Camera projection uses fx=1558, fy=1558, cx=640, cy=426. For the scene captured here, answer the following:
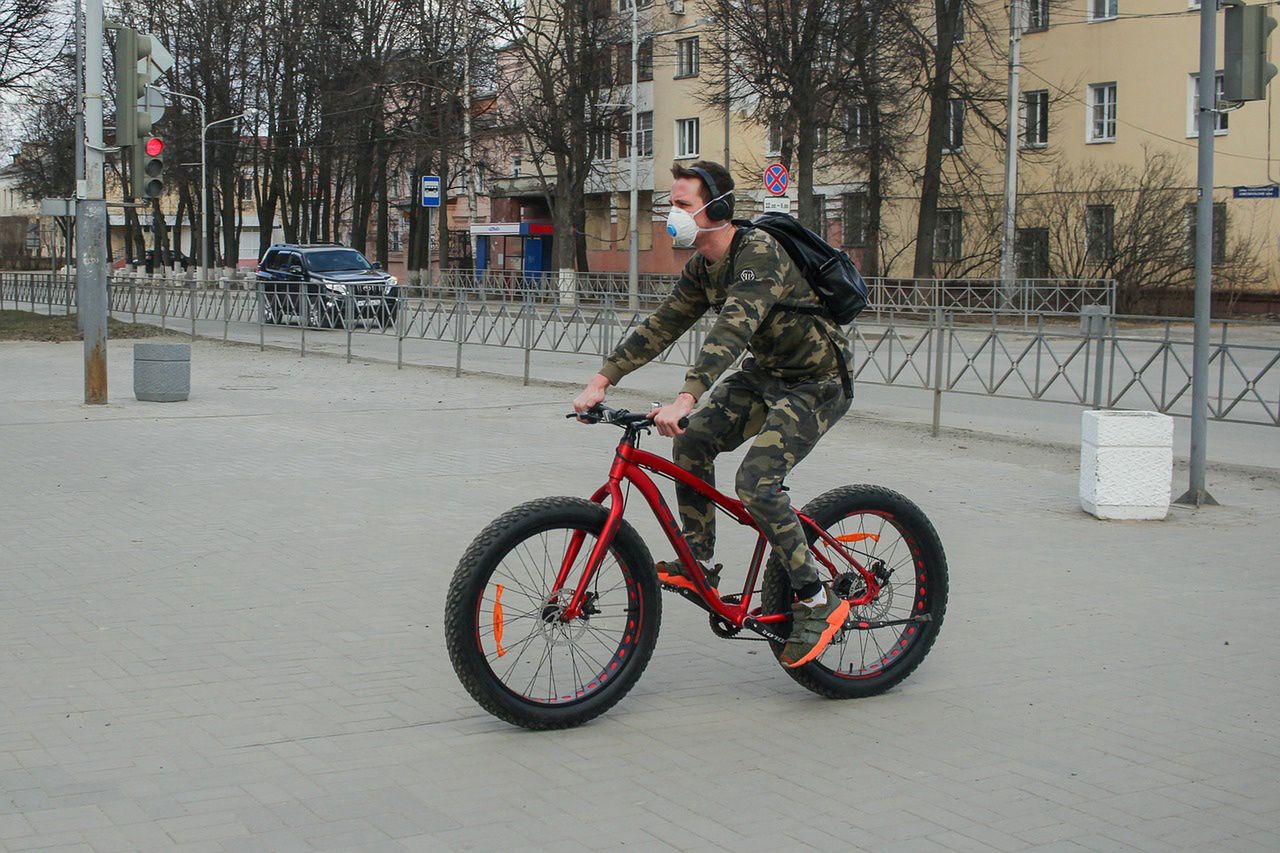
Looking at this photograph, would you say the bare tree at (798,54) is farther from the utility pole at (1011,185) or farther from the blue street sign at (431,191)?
the blue street sign at (431,191)

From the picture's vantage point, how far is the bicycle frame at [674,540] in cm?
518

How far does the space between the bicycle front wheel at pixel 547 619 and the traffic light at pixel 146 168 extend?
1133 centimetres

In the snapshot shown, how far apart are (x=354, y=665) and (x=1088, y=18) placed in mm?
40818

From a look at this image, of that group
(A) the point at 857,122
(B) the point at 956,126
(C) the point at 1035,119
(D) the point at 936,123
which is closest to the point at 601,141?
(B) the point at 956,126

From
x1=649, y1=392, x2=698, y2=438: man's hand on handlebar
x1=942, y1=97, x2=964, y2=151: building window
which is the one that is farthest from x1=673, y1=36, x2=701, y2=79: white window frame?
x1=649, y1=392, x2=698, y2=438: man's hand on handlebar

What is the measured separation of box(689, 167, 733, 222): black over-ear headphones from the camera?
17.5 feet

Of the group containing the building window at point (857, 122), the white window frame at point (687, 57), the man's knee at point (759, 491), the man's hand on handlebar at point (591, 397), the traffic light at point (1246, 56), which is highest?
the white window frame at point (687, 57)

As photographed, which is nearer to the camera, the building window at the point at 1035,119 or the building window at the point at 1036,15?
the building window at the point at 1036,15

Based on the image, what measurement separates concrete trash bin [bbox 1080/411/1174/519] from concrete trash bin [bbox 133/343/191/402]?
10.2 meters

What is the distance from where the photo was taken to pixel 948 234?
146ft

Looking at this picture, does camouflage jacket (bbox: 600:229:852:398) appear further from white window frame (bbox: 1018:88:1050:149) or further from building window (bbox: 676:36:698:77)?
building window (bbox: 676:36:698:77)

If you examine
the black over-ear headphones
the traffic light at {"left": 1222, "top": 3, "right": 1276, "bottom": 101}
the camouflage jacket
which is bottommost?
the camouflage jacket

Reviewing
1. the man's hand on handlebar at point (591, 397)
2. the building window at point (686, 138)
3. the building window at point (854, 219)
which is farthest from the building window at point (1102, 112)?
the man's hand on handlebar at point (591, 397)

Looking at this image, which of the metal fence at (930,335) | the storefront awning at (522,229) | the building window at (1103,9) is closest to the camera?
the metal fence at (930,335)
